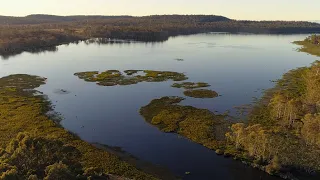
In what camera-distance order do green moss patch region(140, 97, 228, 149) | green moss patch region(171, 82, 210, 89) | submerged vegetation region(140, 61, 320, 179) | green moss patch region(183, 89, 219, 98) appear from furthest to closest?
green moss patch region(171, 82, 210, 89) < green moss patch region(183, 89, 219, 98) < green moss patch region(140, 97, 228, 149) < submerged vegetation region(140, 61, 320, 179)

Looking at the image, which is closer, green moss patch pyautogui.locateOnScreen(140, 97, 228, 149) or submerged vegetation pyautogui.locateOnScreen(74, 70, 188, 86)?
green moss patch pyautogui.locateOnScreen(140, 97, 228, 149)

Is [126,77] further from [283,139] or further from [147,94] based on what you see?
[283,139]

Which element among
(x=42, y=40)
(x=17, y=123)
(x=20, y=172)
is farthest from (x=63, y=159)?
(x=42, y=40)

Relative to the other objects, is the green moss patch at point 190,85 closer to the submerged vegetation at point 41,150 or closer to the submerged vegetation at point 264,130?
the submerged vegetation at point 264,130

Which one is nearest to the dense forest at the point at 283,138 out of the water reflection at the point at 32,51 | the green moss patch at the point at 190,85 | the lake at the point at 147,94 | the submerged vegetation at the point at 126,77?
the lake at the point at 147,94

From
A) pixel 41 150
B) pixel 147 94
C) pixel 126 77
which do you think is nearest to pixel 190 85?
pixel 147 94

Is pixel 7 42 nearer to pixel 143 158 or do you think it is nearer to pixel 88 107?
pixel 88 107

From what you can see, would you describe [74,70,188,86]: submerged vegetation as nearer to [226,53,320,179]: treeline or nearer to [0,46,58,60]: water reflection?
[226,53,320,179]: treeline

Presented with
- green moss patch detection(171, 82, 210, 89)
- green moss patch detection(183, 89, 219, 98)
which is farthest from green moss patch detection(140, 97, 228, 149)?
green moss patch detection(171, 82, 210, 89)
